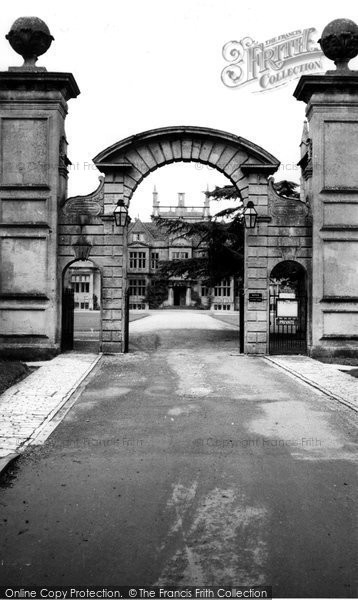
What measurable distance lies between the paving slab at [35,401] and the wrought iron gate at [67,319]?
2395 mm

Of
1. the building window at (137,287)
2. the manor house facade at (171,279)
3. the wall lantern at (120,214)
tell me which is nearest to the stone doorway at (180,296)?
the manor house facade at (171,279)

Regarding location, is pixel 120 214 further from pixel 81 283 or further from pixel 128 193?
pixel 81 283

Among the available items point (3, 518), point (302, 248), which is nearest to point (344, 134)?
point (302, 248)

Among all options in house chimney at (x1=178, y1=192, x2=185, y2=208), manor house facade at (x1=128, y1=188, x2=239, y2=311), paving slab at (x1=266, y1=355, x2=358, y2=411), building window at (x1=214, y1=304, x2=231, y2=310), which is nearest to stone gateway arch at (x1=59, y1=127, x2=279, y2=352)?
paving slab at (x1=266, y1=355, x2=358, y2=411)

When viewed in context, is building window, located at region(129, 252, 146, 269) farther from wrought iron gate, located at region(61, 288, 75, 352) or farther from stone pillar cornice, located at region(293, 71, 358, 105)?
stone pillar cornice, located at region(293, 71, 358, 105)

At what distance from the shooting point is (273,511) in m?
4.74

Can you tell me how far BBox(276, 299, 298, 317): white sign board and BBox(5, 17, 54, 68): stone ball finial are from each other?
11.3 meters

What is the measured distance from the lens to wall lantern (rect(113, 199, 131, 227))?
16.3 metres

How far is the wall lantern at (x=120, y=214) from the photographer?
16.3 m

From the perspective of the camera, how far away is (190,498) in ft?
16.5

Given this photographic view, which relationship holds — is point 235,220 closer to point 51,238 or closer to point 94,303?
point 51,238

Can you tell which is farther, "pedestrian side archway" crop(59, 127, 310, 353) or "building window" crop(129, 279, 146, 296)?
"building window" crop(129, 279, 146, 296)

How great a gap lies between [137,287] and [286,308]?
50957mm

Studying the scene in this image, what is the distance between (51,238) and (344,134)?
9.70 meters
